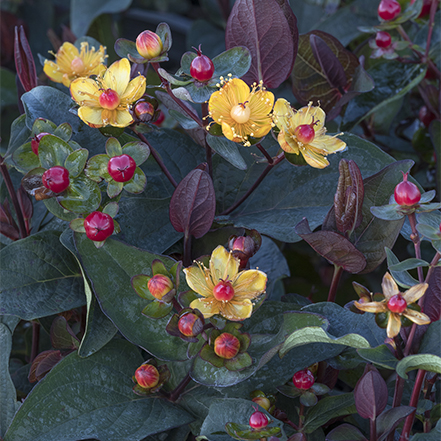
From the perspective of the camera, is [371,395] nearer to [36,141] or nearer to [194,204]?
[194,204]

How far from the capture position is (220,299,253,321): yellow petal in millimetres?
424

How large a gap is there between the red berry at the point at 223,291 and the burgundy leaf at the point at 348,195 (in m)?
0.12

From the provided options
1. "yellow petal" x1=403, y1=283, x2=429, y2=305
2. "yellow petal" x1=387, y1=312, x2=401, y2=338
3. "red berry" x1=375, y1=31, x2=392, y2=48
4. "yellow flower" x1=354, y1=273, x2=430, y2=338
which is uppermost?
"red berry" x1=375, y1=31, x2=392, y2=48

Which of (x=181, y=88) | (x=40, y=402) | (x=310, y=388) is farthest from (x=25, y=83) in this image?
(x=310, y=388)

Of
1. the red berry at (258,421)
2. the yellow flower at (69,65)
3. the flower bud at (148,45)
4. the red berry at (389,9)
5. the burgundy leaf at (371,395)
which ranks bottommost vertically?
the red berry at (258,421)

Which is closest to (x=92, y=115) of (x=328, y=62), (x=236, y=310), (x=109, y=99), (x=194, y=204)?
(x=109, y=99)

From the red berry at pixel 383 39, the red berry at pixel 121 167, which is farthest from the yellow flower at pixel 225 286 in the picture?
the red berry at pixel 383 39

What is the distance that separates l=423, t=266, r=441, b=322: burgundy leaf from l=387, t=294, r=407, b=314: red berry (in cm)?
7

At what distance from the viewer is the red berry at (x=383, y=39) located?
2.26ft

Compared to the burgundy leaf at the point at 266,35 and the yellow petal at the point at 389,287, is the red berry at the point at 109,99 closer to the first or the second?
the burgundy leaf at the point at 266,35

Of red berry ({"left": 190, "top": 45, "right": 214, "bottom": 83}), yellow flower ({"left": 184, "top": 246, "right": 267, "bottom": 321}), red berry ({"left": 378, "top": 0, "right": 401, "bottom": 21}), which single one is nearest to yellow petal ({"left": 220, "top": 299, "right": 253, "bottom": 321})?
yellow flower ({"left": 184, "top": 246, "right": 267, "bottom": 321})

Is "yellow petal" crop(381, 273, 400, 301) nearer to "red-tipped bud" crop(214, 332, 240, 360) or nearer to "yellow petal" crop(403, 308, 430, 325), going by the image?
"yellow petal" crop(403, 308, 430, 325)

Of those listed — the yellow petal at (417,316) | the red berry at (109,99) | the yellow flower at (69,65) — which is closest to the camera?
the yellow petal at (417,316)

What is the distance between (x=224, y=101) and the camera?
0.47 metres
